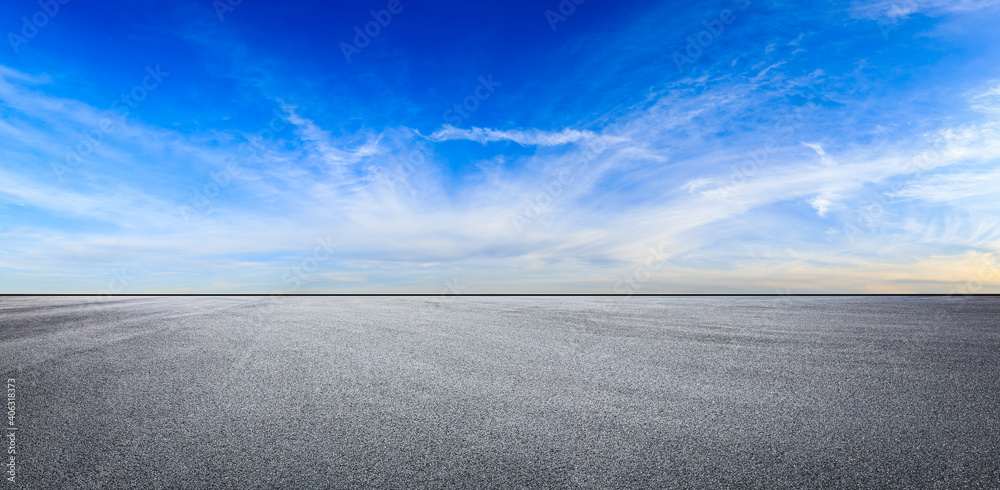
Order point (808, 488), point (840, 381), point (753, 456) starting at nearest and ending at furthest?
1. point (808, 488)
2. point (753, 456)
3. point (840, 381)

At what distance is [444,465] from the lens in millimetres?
3209

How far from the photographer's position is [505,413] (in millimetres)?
4336

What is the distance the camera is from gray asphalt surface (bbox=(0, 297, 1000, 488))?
313 cm

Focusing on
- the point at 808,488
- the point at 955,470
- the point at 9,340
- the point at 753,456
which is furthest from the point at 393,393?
the point at 9,340

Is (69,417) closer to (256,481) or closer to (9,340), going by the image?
(256,481)

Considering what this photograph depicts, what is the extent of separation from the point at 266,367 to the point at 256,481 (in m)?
3.73

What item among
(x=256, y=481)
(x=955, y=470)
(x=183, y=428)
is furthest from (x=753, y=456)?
(x=183, y=428)

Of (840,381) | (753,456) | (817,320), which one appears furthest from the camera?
(817,320)

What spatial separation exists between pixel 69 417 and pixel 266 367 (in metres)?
2.22

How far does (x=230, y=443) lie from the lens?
3.62 meters

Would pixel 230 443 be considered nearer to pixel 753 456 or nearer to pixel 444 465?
pixel 444 465

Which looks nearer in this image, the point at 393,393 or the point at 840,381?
the point at 393,393

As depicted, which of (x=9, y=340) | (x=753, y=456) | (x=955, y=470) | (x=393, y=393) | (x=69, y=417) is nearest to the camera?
(x=955, y=470)

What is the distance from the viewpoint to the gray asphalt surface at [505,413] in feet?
10.3
